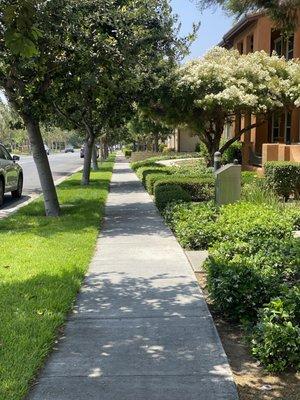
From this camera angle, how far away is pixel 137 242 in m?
8.82

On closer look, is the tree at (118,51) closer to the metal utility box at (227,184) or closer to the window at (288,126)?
the metal utility box at (227,184)

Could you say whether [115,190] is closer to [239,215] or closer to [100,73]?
[100,73]

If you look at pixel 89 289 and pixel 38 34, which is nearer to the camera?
pixel 38 34

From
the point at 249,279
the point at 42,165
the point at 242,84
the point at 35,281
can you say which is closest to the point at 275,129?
the point at 242,84

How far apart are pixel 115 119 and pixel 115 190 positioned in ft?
7.99

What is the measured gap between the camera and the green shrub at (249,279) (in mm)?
5000

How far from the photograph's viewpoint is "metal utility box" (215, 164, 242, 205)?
10.5 meters

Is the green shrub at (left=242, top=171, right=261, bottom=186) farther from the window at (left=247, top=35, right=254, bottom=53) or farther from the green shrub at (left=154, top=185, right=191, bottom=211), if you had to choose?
the window at (left=247, top=35, right=254, bottom=53)

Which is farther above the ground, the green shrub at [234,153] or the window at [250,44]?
the window at [250,44]

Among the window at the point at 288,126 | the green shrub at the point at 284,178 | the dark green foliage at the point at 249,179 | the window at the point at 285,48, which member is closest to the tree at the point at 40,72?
the dark green foliage at the point at 249,179

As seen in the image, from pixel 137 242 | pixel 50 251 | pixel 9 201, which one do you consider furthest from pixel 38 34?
pixel 9 201

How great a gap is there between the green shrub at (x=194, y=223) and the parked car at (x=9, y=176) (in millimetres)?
6575

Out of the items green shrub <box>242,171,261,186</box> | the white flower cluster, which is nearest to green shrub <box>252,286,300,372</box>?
green shrub <box>242,171,261,186</box>

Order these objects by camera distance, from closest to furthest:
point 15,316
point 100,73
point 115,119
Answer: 1. point 15,316
2. point 100,73
3. point 115,119
